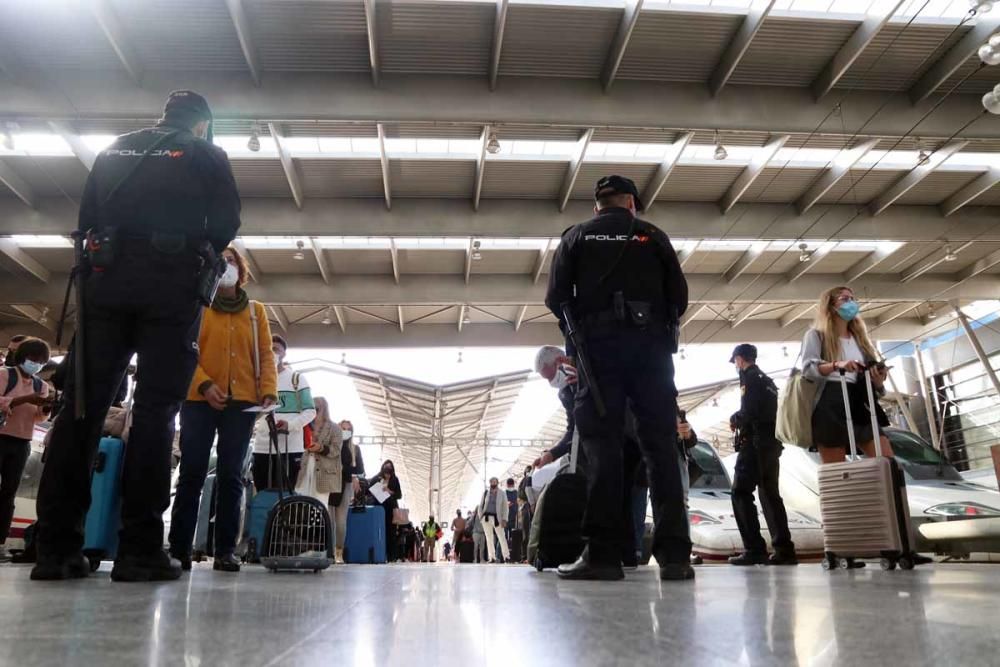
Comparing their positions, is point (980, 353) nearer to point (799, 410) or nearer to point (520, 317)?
point (520, 317)

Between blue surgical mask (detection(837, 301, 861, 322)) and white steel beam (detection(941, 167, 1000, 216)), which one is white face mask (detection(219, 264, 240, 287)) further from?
white steel beam (detection(941, 167, 1000, 216))

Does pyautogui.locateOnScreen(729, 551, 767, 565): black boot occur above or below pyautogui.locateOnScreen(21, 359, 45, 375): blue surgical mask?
below

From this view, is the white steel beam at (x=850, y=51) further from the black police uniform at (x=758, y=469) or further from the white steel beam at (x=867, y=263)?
the white steel beam at (x=867, y=263)

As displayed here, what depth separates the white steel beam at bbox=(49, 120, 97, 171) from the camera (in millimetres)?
8945

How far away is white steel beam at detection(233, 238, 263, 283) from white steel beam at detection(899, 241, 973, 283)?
12835 mm

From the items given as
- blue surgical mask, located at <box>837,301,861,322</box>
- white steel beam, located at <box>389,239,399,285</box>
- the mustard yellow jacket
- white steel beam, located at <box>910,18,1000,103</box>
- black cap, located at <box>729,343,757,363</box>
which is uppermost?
white steel beam, located at <box>910,18,1000,103</box>

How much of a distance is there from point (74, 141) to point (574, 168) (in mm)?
6638

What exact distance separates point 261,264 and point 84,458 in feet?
38.5

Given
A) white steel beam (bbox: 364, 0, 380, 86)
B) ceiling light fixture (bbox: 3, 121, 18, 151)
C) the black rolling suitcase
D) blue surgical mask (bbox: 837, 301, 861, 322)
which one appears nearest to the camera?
the black rolling suitcase

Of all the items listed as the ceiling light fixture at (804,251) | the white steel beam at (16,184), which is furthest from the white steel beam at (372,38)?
the ceiling light fixture at (804,251)

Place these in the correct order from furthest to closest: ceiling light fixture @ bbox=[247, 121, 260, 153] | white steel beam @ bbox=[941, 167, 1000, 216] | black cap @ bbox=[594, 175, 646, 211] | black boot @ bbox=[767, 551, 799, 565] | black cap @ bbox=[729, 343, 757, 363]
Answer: white steel beam @ bbox=[941, 167, 1000, 216]
ceiling light fixture @ bbox=[247, 121, 260, 153]
black cap @ bbox=[729, 343, 757, 363]
black boot @ bbox=[767, 551, 799, 565]
black cap @ bbox=[594, 175, 646, 211]

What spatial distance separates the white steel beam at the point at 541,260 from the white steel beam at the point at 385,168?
3067mm

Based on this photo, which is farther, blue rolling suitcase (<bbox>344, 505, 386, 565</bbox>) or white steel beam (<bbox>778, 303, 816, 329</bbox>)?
white steel beam (<bbox>778, 303, 816, 329</bbox>)

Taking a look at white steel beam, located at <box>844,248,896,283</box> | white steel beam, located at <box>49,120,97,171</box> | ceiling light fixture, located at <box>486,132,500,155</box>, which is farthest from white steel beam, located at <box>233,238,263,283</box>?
white steel beam, located at <box>844,248,896,283</box>
